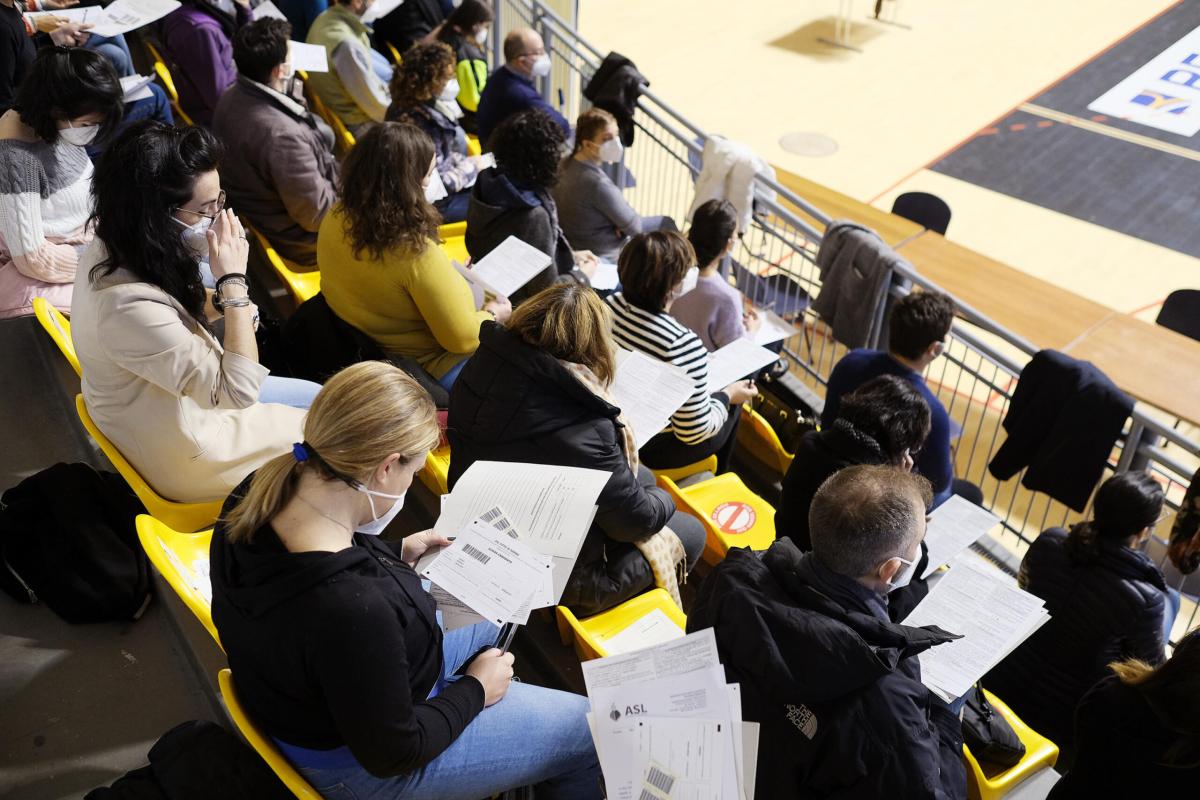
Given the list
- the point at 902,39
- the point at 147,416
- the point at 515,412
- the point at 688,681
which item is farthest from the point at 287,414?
the point at 902,39

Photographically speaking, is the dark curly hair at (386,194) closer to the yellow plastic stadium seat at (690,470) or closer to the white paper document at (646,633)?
the yellow plastic stadium seat at (690,470)

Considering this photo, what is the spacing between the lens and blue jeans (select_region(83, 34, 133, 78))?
17.0 feet

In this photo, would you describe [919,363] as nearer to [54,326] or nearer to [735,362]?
[735,362]

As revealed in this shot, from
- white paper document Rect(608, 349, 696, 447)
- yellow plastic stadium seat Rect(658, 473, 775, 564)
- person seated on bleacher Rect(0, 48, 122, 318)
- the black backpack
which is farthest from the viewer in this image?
yellow plastic stadium seat Rect(658, 473, 775, 564)

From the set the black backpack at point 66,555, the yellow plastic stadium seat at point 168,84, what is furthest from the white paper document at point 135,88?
the black backpack at point 66,555

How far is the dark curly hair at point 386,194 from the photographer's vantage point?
3391mm

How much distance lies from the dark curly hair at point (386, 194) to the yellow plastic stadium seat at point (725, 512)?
1.27 meters

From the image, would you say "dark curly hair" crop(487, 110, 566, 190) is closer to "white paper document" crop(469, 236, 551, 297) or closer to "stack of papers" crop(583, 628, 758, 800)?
"white paper document" crop(469, 236, 551, 297)

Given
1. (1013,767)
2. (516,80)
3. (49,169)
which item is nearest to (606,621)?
(1013,767)

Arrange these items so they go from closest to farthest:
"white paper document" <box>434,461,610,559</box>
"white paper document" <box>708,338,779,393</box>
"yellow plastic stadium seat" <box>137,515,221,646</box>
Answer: "yellow plastic stadium seat" <box>137,515,221,646</box>, "white paper document" <box>434,461,610,559</box>, "white paper document" <box>708,338,779,393</box>

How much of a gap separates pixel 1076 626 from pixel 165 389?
2.78m

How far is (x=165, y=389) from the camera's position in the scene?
8.89 feet

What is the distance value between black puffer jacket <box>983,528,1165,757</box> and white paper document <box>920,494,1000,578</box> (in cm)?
19

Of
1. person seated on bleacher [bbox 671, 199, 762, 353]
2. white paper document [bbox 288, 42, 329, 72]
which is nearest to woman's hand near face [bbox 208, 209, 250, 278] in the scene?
person seated on bleacher [bbox 671, 199, 762, 353]
